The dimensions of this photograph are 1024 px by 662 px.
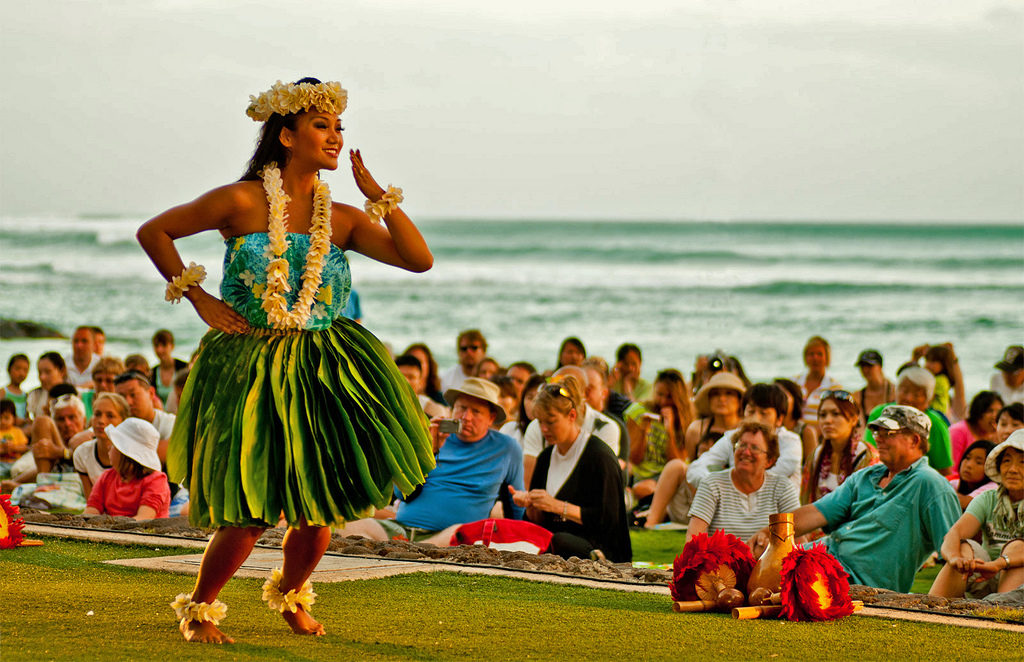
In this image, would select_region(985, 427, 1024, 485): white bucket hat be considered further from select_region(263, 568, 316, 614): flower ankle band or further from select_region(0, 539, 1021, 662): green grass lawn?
select_region(263, 568, 316, 614): flower ankle band

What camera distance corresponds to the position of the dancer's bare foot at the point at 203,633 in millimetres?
4672

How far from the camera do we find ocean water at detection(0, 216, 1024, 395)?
31.8m

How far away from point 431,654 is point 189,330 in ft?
91.4

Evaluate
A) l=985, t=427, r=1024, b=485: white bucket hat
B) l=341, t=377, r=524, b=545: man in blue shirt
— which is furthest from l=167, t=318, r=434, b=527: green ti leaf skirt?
l=341, t=377, r=524, b=545: man in blue shirt

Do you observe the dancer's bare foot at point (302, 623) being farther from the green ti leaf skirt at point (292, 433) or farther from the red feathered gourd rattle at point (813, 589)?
the red feathered gourd rattle at point (813, 589)

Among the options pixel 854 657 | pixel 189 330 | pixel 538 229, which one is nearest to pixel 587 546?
pixel 854 657

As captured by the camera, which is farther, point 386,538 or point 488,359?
point 488,359

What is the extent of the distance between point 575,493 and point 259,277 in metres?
3.70

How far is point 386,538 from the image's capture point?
8508 mm

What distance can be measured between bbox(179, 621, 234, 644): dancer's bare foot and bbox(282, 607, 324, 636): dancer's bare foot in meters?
0.27

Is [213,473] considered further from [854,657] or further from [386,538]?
[386,538]

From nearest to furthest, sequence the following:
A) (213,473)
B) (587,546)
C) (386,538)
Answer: (213,473), (587,546), (386,538)

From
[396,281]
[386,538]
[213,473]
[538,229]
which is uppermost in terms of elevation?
[538,229]

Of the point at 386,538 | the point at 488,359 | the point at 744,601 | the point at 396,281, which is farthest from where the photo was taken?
the point at 396,281
